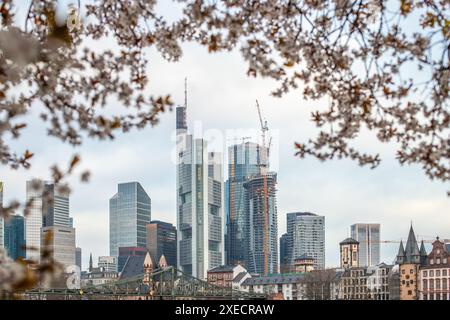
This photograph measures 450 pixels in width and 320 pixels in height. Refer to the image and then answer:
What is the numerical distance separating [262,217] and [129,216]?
24.4 m

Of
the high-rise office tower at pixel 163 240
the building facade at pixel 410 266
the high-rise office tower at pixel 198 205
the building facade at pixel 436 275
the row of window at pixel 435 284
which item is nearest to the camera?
the building facade at pixel 436 275

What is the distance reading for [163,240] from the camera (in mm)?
112562

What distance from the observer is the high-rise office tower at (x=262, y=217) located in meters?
120

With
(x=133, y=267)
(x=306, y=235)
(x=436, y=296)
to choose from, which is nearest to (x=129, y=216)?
(x=133, y=267)

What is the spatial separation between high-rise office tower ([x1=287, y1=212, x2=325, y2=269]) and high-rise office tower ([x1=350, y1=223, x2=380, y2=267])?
7379mm

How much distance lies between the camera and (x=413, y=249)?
6122cm

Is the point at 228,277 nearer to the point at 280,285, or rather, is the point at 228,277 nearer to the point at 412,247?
the point at 280,285

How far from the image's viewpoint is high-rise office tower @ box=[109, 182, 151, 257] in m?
121

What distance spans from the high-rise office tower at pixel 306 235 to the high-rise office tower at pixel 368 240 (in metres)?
7.38

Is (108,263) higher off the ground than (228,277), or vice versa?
(228,277)

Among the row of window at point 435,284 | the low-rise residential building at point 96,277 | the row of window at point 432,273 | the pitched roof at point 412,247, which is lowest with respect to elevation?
the low-rise residential building at point 96,277

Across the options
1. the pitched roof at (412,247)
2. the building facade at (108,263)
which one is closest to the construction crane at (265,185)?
the building facade at (108,263)

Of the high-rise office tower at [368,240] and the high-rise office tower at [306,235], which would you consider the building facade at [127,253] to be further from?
the high-rise office tower at [368,240]

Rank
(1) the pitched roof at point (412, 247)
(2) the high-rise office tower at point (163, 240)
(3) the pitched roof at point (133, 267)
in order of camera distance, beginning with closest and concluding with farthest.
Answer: (1) the pitched roof at point (412, 247)
(3) the pitched roof at point (133, 267)
(2) the high-rise office tower at point (163, 240)
